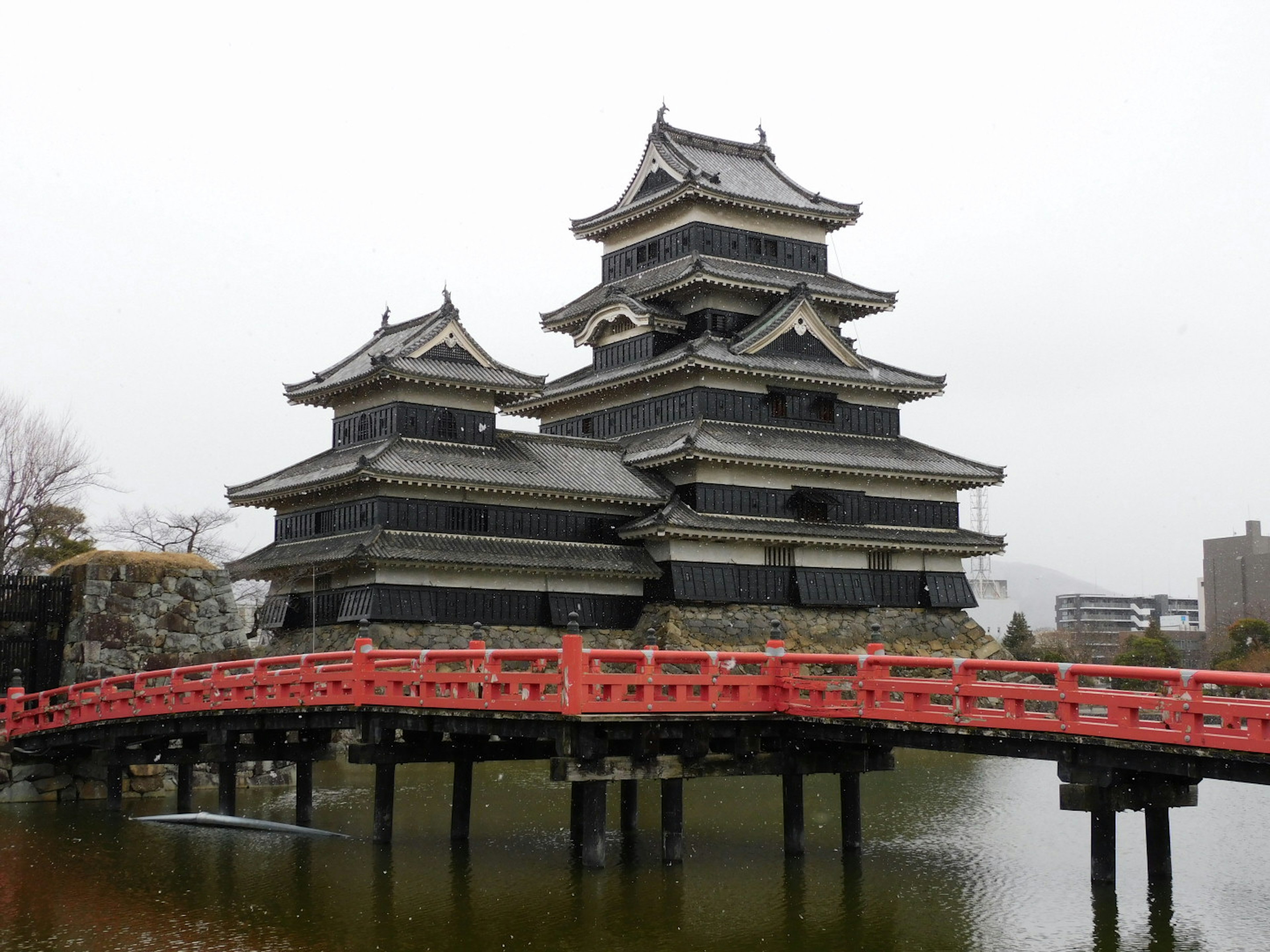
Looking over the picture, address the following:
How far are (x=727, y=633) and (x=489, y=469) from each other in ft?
33.1

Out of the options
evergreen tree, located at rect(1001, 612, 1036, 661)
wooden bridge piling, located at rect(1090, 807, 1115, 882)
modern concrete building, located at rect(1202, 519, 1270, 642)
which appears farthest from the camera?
modern concrete building, located at rect(1202, 519, 1270, 642)

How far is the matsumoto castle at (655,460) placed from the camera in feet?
149

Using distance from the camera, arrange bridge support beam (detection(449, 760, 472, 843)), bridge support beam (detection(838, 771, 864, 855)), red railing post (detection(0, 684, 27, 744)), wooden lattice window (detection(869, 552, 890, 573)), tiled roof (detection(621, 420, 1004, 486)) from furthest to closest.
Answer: wooden lattice window (detection(869, 552, 890, 573)) < tiled roof (detection(621, 420, 1004, 486)) < red railing post (detection(0, 684, 27, 744)) < bridge support beam (detection(449, 760, 472, 843)) < bridge support beam (detection(838, 771, 864, 855))

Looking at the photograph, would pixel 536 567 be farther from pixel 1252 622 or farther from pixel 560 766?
pixel 1252 622

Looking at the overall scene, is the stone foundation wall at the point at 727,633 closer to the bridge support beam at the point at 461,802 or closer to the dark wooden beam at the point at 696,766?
the bridge support beam at the point at 461,802

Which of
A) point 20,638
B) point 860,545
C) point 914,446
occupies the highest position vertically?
point 914,446

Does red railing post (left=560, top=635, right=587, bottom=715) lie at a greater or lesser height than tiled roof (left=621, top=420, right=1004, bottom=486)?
lesser

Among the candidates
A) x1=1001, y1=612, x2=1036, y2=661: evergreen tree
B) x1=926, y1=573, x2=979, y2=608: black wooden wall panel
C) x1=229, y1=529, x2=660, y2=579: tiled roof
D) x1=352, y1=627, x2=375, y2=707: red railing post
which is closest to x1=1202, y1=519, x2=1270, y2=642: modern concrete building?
x1=1001, y1=612, x2=1036, y2=661: evergreen tree

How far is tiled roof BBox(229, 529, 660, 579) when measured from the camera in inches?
1700

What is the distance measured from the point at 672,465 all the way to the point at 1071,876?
26.9m

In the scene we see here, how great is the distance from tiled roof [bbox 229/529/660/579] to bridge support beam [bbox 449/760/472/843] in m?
14.7

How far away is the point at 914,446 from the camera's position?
5603 centimetres

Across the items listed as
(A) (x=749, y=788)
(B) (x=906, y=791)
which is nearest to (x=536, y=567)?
(A) (x=749, y=788)

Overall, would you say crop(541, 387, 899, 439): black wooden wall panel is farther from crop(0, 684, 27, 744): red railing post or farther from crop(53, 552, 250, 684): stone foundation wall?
crop(0, 684, 27, 744): red railing post
